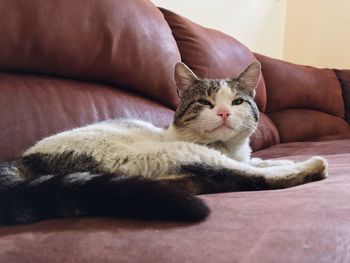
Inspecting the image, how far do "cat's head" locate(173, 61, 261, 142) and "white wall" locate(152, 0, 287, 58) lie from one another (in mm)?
949

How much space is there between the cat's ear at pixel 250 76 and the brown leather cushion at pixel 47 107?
0.39 m

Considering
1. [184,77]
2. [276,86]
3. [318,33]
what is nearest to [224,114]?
[184,77]

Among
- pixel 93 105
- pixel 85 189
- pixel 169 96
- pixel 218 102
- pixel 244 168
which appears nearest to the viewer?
pixel 85 189

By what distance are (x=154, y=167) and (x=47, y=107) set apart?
0.44m

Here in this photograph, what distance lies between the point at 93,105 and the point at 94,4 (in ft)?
1.04

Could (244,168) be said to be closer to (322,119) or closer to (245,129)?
(245,129)

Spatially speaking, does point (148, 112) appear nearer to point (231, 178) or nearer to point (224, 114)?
point (224, 114)

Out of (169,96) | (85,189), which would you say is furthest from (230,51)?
(85,189)

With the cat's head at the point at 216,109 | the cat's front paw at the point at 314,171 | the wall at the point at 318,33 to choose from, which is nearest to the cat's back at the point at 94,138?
the cat's head at the point at 216,109

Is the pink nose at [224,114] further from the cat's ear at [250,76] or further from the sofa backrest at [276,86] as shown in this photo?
the sofa backrest at [276,86]

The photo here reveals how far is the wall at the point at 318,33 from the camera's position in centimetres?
331

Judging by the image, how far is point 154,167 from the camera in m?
0.86

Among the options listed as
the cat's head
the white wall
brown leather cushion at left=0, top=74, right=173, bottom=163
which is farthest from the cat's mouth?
the white wall

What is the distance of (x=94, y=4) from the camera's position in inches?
50.3
